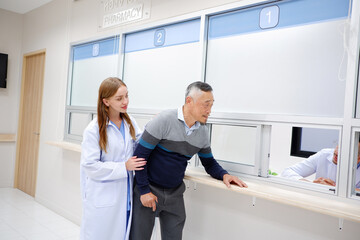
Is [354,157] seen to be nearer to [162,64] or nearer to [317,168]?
[317,168]

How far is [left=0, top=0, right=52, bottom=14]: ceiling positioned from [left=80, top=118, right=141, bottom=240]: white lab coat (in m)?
3.48

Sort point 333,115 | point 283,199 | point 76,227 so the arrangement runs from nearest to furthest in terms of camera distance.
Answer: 1. point 283,199
2. point 333,115
3. point 76,227

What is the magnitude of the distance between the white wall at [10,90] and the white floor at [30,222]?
0.72 metres

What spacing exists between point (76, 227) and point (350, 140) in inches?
123

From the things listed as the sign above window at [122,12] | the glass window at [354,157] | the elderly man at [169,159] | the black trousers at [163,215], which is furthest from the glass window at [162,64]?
the glass window at [354,157]

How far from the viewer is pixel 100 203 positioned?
196 centimetres

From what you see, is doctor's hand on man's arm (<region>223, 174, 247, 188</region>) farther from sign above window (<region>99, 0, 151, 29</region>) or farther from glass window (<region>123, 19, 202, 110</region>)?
sign above window (<region>99, 0, 151, 29</region>)

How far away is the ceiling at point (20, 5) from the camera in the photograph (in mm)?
4568

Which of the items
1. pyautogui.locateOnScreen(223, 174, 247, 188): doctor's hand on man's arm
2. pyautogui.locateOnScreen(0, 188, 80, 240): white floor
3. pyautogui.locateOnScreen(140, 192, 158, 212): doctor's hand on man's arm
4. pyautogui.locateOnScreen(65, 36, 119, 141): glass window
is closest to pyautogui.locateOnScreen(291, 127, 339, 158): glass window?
pyautogui.locateOnScreen(223, 174, 247, 188): doctor's hand on man's arm

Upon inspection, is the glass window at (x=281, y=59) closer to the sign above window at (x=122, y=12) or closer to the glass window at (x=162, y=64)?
the glass window at (x=162, y=64)

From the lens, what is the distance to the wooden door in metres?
4.78

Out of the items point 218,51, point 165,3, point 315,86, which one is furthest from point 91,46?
point 315,86

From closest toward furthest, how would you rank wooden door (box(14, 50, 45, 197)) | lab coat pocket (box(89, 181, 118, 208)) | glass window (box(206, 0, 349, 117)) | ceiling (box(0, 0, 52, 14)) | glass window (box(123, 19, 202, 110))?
glass window (box(206, 0, 349, 117)) → lab coat pocket (box(89, 181, 118, 208)) → glass window (box(123, 19, 202, 110)) → ceiling (box(0, 0, 52, 14)) → wooden door (box(14, 50, 45, 197))

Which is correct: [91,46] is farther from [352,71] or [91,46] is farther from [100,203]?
[352,71]
